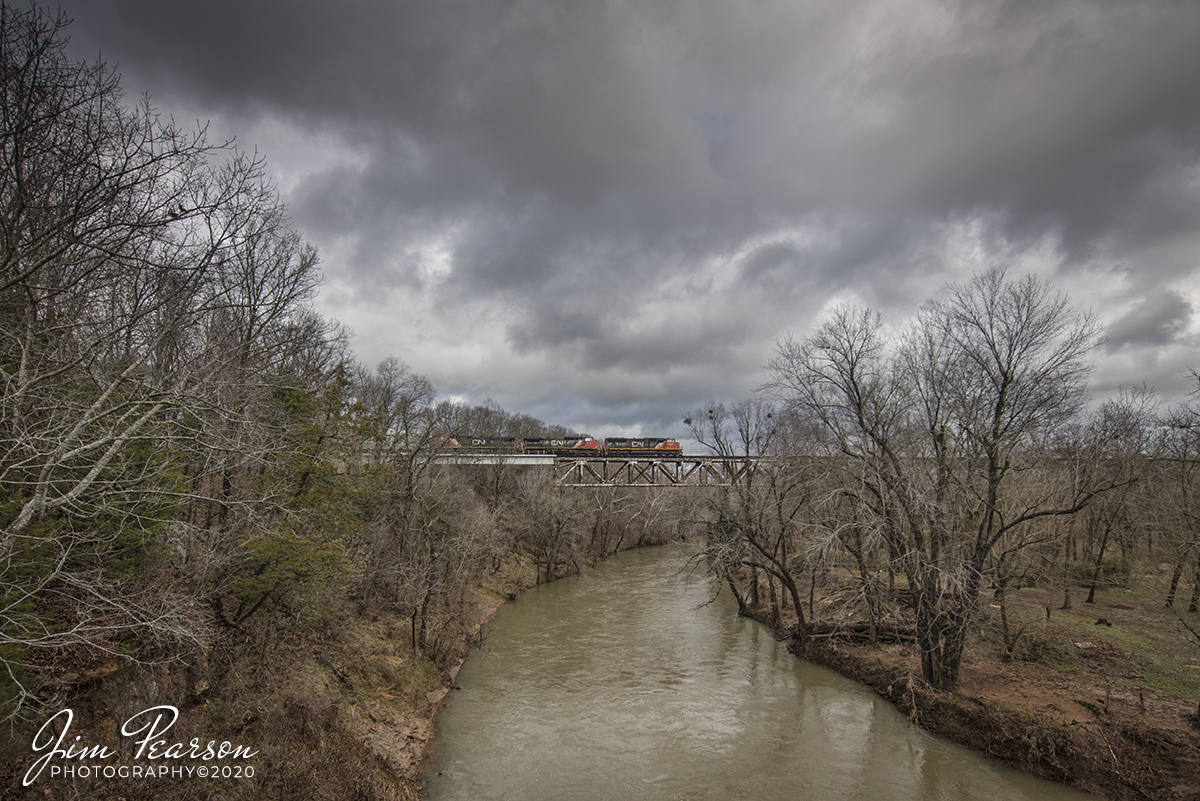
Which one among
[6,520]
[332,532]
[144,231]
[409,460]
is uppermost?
[144,231]

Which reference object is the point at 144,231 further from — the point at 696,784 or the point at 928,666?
the point at 928,666

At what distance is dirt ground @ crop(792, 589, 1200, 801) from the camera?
11.0m

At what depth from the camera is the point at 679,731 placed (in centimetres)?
1416

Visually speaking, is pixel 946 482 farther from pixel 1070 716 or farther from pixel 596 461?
pixel 596 461

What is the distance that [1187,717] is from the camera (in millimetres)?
11602

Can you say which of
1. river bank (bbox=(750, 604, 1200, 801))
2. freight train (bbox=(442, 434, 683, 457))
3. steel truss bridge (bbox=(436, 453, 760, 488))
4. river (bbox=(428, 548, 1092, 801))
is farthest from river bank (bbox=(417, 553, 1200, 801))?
freight train (bbox=(442, 434, 683, 457))

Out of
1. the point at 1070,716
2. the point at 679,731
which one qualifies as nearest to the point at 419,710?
the point at 679,731

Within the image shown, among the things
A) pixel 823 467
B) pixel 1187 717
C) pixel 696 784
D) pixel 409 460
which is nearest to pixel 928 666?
pixel 1187 717

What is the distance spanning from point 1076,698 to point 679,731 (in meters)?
10.3

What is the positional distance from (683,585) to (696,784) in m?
21.2

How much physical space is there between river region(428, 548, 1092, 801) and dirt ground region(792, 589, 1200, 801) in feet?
2.03

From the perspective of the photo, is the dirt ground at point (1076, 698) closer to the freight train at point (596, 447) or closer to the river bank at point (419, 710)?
the river bank at point (419, 710)

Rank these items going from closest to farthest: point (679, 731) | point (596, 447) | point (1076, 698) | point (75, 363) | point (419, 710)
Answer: point (75, 363), point (1076, 698), point (679, 731), point (419, 710), point (596, 447)

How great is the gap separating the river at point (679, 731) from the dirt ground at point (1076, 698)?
24.4 inches
